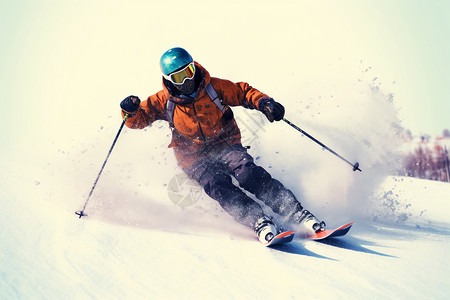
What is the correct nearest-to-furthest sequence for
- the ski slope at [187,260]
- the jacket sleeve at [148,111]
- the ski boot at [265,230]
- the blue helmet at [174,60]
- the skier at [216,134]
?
the ski slope at [187,260] → the ski boot at [265,230] → the skier at [216,134] → the blue helmet at [174,60] → the jacket sleeve at [148,111]

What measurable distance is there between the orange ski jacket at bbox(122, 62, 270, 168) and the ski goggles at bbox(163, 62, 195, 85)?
15 centimetres

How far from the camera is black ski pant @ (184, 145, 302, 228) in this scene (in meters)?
3.07

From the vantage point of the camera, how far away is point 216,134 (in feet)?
12.0

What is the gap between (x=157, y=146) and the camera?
4.91 m

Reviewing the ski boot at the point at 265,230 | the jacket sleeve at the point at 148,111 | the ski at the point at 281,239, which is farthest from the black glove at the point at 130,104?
the ski at the point at 281,239

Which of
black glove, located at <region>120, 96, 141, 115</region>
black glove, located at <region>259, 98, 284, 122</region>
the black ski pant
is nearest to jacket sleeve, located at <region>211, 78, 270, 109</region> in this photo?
black glove, located at <region>259, 98, 284, 122</region>

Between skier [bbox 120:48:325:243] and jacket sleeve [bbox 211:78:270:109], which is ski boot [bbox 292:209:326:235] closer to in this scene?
skier [bbox 120:48:325:243]

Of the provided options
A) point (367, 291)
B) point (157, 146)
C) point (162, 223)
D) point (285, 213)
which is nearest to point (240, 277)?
point (367, 291)

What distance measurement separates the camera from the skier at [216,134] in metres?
3.11

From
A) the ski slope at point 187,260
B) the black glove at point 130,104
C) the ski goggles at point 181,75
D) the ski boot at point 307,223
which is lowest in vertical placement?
the ski slope at point 187,260

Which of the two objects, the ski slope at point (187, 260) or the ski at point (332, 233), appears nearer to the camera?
the ski slope at point (187, 260)

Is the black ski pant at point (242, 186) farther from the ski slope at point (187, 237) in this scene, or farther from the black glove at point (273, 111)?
the black glove at point (273, 111)

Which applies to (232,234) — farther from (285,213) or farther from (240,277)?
(240,277)

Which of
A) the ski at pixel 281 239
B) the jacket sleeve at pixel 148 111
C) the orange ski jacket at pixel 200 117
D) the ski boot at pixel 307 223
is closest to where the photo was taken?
the ski at pixel 281 239
